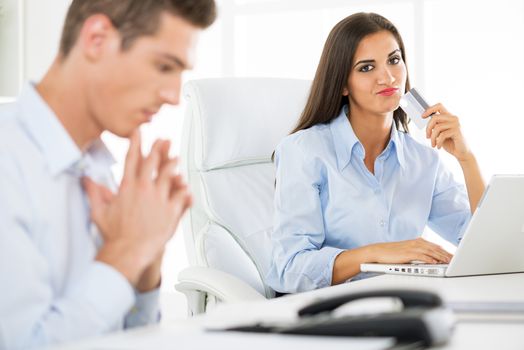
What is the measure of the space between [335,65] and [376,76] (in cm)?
12

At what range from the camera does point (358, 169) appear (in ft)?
A: 7.13

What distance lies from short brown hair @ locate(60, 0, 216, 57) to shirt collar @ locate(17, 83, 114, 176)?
8cm

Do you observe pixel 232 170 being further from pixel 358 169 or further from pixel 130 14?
pixel 130 14

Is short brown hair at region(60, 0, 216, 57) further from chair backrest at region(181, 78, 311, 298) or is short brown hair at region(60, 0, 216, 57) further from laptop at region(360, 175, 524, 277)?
chair backrest at region(181, 78, 311, 298)

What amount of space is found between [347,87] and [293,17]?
1.77 m

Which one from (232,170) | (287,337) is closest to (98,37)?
(287,337)

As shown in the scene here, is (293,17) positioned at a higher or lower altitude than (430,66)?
higher

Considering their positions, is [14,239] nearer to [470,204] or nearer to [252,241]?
[252,241]

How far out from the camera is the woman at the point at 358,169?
2.06 m

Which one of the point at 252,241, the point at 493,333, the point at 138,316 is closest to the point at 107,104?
the point at 138,316

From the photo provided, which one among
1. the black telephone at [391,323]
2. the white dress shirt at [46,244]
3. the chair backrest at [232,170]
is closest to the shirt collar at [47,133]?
the white dress shirt at [46,244]

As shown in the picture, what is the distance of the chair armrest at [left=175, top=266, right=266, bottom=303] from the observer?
181 cm

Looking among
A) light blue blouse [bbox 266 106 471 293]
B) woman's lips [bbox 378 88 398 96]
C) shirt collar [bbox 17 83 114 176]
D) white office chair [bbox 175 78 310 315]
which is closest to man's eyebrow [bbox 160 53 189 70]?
shirt collar [bbox 17 83 114 176]

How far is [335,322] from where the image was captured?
80 centimetres
